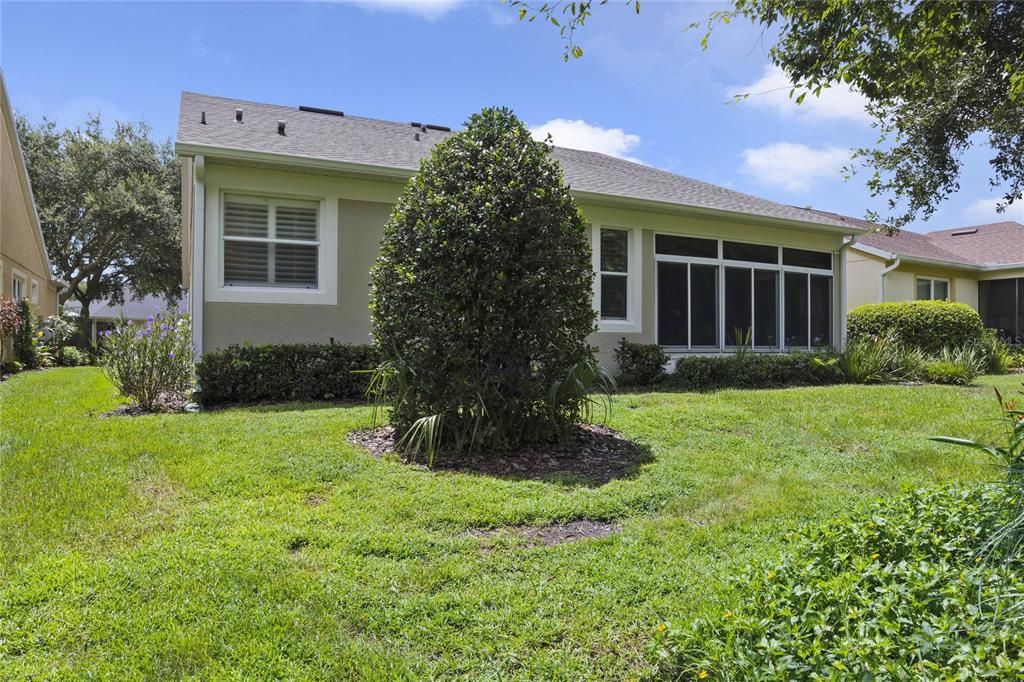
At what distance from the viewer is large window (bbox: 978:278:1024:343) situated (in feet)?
64.5

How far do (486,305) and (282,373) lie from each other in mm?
4173

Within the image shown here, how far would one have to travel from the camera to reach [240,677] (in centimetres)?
234

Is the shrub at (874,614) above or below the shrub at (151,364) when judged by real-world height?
below

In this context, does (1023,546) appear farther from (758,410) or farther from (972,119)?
(972,119)

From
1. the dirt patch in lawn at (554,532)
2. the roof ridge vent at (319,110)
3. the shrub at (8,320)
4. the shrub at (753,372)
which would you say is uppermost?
the roof ridge vent at (319,110)

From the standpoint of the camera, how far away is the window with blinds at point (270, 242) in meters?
9.10

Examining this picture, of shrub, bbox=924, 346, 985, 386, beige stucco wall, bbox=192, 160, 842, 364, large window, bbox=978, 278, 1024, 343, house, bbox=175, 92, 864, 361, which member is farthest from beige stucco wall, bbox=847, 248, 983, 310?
beige stucco wall, bbox=192, 160, 842, 364

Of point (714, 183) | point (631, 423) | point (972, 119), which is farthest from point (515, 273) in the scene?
point (714, 183)

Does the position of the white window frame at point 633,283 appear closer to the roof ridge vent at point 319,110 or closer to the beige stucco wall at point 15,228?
the roof ridge vent at point 319,110

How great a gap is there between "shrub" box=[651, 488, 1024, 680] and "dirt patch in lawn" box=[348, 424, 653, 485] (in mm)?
2044

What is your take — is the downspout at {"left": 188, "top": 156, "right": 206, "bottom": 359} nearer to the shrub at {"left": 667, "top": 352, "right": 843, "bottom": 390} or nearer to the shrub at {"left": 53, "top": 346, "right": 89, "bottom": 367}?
the shrub at {"left": 667, "top": 352, "right": 843, "bottom": 390}

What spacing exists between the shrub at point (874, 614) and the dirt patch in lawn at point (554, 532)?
1036 millimetres

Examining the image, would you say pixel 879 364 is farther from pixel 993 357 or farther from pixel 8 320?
pixel 8 320

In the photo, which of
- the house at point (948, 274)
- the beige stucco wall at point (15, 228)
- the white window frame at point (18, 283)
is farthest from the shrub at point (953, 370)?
the white window frame at point (18, 283)
